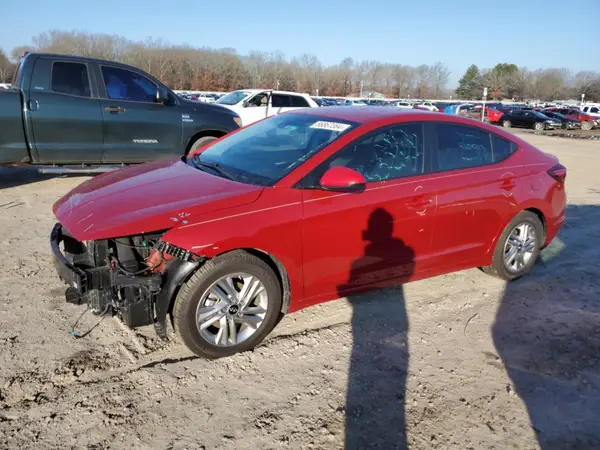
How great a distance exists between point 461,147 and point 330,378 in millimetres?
2394

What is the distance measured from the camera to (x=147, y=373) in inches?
120

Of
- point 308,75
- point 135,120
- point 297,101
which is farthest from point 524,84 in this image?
point 135,120

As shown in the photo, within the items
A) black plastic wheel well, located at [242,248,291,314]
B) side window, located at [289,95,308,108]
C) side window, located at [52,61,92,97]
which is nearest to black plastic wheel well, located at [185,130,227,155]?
side window, located at [52,61,92,97]

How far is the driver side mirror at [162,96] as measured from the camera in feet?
25.3

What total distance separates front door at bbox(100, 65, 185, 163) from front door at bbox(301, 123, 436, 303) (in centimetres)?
499

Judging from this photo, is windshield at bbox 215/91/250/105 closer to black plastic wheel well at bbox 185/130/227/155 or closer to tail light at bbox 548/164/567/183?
black plastic wheel well at bbox 185/130/227/155

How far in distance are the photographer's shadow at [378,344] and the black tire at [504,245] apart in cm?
100

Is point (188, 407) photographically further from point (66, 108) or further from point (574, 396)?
point (66, 108)

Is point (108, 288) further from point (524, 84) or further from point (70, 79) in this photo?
point (524, 84)

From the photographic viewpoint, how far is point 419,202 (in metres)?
3.79

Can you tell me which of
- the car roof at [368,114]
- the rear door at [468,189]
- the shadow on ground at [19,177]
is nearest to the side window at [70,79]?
the shadow on ground at [19,177]

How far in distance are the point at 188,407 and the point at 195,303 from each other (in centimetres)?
61

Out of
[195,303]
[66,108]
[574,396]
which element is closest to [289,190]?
[195,303]

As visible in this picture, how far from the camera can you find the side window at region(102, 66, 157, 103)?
24.2 ft
